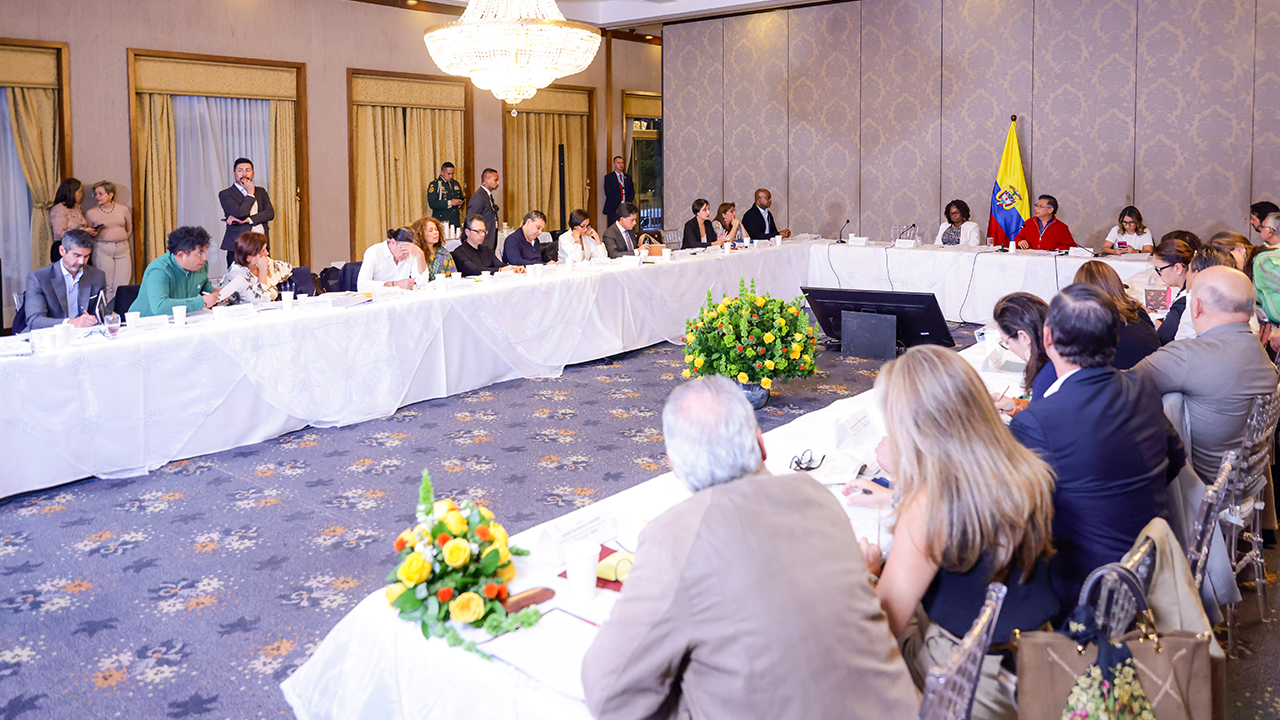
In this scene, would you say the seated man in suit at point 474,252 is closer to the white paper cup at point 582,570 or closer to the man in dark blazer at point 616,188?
the man in dark blazer at point 616,188

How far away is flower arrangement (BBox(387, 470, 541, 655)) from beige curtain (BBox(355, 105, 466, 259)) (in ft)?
31.2

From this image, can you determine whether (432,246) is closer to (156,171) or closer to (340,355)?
(340,355)

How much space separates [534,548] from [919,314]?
510 centimetres

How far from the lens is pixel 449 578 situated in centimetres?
184

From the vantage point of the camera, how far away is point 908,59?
1062 centimetres

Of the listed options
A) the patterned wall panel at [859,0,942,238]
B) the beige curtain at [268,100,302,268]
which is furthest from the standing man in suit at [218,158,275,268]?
the patterned wall panel at [859,0,942,238]

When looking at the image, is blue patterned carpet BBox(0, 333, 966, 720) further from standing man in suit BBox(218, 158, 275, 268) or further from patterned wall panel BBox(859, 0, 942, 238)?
patterned wall panel BBox(859, 0, 942, 238)

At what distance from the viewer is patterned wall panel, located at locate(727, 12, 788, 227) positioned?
11.6 m

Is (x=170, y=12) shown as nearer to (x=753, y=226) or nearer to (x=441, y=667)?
(x=753, y=226)

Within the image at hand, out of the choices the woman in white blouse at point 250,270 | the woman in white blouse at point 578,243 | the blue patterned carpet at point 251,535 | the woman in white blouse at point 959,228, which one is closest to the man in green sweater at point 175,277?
the woman in white blouse at point 250,270

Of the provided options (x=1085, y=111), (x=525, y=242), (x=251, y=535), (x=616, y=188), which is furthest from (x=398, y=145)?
(x=251, y=535)

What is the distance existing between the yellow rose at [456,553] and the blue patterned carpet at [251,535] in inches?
49.1

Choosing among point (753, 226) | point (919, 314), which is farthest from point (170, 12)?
point (919, 314)

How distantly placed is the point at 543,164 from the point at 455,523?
452 inches
